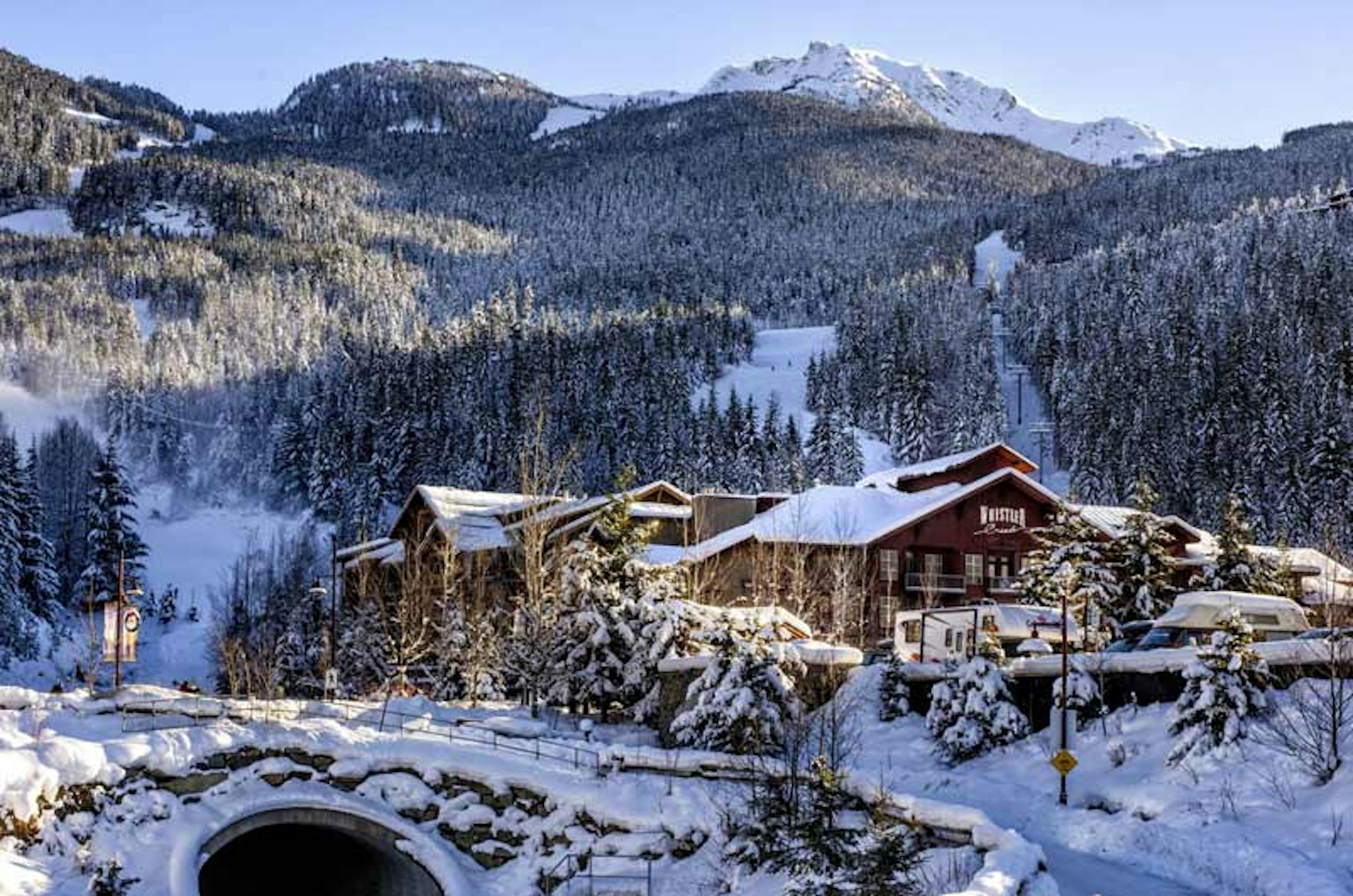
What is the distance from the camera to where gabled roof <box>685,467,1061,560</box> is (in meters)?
58.4

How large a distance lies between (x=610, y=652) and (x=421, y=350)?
129 metres

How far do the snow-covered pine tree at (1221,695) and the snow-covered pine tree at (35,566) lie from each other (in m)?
73.8

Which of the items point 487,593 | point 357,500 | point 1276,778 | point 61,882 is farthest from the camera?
point 357,500

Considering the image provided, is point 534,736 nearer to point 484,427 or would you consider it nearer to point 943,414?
point 484,427

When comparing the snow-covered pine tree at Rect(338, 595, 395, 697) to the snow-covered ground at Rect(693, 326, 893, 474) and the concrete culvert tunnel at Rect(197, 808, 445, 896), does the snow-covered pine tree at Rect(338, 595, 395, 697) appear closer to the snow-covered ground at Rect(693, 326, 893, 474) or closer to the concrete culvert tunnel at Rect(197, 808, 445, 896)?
the concrete culvert tunnel at Rect(197, 808, 445, 896)

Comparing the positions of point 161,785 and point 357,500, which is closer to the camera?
point 161,785

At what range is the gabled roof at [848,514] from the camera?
5838 centimetres

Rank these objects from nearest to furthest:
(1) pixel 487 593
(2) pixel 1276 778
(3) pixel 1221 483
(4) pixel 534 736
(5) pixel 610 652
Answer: (2) pixel 1276 778
(4) pixel 534 736
(5) pixel 610 652
(1) pixel 487 593
(3) pixel 1221 483

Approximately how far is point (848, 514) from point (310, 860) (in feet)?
93.7

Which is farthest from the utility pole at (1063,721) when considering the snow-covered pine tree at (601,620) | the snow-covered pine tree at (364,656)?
the snow-covered pine tree at (364,656)

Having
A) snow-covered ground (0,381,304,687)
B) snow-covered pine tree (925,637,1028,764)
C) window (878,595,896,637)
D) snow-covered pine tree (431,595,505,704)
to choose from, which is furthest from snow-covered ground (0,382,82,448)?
snow-covered pine tree (925,637,1028,764)

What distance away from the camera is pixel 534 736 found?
122ft

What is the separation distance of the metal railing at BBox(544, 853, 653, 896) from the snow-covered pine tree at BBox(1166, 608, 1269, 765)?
460 inches

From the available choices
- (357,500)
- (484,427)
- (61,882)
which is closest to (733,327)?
(484,427)
